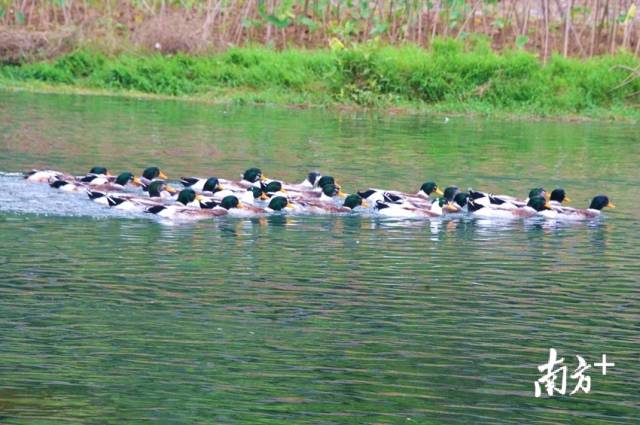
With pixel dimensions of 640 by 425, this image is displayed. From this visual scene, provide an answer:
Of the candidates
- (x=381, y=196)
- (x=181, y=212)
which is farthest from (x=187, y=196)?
(x=381, y=196)

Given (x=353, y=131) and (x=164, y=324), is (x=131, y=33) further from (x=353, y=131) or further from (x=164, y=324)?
(x=164, y=324)

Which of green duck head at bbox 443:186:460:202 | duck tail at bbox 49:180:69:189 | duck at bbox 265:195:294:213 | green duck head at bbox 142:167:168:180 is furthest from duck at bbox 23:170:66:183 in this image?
green duck head at bbox 443:186:460:202

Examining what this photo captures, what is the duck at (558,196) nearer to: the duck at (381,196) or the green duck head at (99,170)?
the duck at (381,196)

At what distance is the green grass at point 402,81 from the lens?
3016 cm

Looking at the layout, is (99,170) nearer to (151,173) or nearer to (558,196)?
(151,173)

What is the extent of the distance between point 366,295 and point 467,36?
21882mm

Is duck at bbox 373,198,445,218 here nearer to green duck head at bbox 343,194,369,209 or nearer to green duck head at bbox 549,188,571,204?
green duck head at bbox 343,194,369,209

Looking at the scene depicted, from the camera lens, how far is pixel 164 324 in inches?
432

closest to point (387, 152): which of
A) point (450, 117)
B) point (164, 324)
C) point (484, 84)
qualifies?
point (450, 117)

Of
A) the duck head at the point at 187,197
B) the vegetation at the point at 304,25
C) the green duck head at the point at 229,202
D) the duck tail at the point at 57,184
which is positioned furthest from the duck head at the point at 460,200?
the vegetation at the point at 304,25

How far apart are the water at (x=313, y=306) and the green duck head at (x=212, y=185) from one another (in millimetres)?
1339

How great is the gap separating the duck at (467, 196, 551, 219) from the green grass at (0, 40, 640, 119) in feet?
40.3

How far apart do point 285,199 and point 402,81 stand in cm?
1407

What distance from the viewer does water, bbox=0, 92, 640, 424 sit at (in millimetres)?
9148
